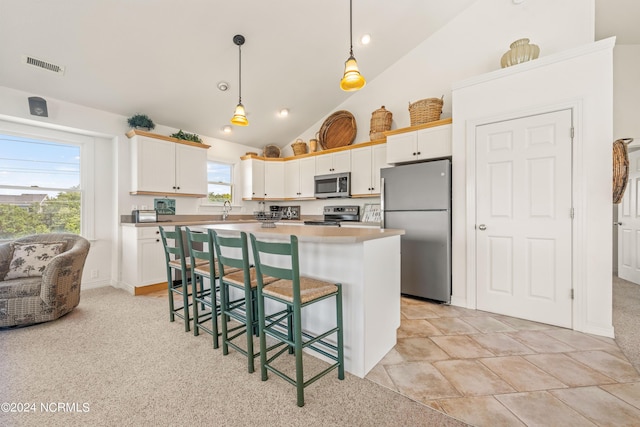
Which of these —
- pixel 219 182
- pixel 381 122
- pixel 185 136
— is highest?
pixel 381 122

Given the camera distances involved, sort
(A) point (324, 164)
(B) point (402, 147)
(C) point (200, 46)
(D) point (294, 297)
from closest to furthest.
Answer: (D) point (294, 297), (C) point (200, 46), (B) point (402, 147), (A) point (324, 164)

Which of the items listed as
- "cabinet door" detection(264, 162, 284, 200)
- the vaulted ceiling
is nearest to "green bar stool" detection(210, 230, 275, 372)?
the vaulted ceiling

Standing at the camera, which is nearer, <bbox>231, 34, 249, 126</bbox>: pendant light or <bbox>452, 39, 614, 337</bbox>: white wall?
<bbox>452, 39, 614, 337</bbox>: white wall

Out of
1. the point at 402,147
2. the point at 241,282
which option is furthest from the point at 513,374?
the point at 402,147

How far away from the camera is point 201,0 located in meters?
2.68

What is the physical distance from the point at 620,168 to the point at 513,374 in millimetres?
2016

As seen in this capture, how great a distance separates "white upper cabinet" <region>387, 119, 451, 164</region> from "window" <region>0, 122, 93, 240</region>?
14.1ft

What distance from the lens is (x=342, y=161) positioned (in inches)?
179

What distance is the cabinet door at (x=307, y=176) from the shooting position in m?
4.96

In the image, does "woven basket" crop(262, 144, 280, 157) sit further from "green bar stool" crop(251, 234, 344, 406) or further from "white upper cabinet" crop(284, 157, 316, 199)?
"green bar stool" crop(251, 234, 344, 406)

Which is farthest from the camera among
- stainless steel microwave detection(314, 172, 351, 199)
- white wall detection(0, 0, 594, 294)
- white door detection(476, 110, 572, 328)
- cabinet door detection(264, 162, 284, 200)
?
cabinet door detection(264, 162, 284, 200)

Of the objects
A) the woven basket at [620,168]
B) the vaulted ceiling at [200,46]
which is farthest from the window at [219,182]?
the woven basket at [620,168]

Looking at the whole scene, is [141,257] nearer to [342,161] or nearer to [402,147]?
[342,161]

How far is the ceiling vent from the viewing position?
2.82 meters
